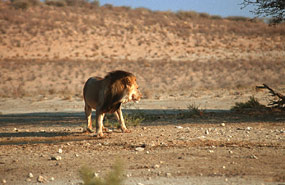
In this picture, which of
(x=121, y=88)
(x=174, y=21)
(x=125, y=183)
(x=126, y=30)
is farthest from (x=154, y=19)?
(x=125, y=183)

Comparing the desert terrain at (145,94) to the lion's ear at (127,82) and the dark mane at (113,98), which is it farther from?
the lion's ear at (127,82)

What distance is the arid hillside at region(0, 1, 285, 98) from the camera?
34.9 meters

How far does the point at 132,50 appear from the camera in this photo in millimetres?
50250

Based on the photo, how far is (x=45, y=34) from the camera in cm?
5075

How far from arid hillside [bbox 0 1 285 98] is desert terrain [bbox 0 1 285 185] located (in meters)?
0.12

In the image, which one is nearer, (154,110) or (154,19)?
(154,110)

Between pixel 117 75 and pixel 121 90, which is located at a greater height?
pixel 117 75

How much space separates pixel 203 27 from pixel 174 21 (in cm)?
459

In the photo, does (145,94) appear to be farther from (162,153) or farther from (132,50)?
(132,50)

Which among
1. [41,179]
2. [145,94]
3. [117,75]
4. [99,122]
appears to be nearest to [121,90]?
[117,75]

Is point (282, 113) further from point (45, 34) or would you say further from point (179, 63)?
point (45, 34)

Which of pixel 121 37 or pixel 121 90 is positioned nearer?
pixel 121 90

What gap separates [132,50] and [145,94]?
79.4ft

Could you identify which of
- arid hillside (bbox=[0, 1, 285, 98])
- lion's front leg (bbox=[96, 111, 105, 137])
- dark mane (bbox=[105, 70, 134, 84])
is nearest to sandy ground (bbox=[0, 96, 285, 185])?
lion's front leg (bbox=[96, 111, 105, 137])
